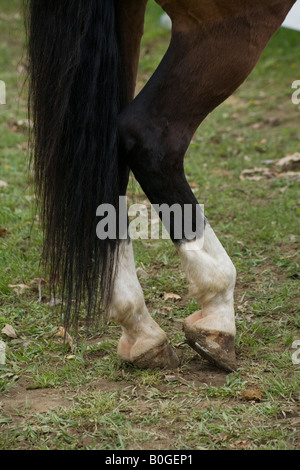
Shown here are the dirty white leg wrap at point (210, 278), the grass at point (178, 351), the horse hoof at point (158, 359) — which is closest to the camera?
the grass at point (178, 351)

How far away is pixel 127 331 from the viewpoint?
97.5 inches

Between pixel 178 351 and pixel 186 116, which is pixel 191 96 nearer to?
pixel 186 116

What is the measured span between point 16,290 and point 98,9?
1.58m

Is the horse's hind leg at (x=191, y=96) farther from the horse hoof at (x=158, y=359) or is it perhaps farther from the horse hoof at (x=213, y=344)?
the horse hoof at (x=158, y=359)

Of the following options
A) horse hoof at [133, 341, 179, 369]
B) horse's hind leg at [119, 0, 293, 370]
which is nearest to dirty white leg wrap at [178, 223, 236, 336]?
horse's hind leg at [119, 0, 293, 370]

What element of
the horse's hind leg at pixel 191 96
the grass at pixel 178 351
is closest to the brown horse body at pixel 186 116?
the horse's hind leg at pixel 191 96

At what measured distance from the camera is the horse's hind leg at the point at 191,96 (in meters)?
2.13

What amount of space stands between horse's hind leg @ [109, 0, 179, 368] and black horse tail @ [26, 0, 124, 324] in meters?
0.08

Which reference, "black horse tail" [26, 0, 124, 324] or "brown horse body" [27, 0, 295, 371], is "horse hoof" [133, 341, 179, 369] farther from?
"black horse tail" [26, 0, 124, 324]

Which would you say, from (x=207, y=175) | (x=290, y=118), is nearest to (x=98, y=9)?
(x=207, y=175)

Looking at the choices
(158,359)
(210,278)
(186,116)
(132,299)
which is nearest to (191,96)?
(186,116)

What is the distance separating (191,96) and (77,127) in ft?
1.26

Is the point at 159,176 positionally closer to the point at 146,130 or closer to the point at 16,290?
the point at 146,130

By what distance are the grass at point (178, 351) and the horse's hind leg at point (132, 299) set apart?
7 cm
